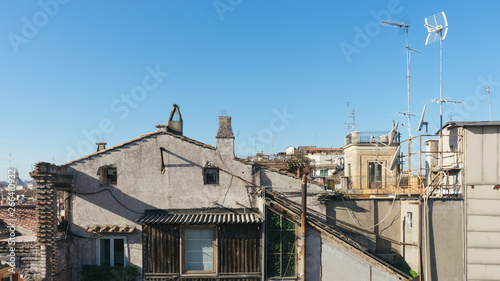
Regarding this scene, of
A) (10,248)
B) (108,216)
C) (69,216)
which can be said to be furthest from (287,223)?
(10,248)

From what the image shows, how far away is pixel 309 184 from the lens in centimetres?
1598

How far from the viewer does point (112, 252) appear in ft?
51.2

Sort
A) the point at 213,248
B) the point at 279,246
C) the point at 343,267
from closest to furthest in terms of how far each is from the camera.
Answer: the point at 343,267 → the point at 279,246 → the point at 213,248

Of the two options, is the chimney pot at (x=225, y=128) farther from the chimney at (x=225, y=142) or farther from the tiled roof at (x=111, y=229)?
the tiled roof at (x=111, y=229)

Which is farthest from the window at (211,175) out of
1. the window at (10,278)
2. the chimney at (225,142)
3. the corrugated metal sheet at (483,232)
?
the window at (10,278)

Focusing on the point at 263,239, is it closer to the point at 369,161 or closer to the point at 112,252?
the point at 112,252

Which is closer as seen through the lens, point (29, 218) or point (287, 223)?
point (287, 223)

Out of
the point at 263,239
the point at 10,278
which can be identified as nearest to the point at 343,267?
the point at 263,239

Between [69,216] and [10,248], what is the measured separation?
8.56ft

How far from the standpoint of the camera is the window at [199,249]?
15.3 m

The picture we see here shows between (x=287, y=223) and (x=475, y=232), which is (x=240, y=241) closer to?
(x=287, y=223)

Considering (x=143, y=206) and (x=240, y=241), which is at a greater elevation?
(x=143, y=206)

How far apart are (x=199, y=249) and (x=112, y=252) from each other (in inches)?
175

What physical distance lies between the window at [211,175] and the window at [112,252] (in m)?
5.12
